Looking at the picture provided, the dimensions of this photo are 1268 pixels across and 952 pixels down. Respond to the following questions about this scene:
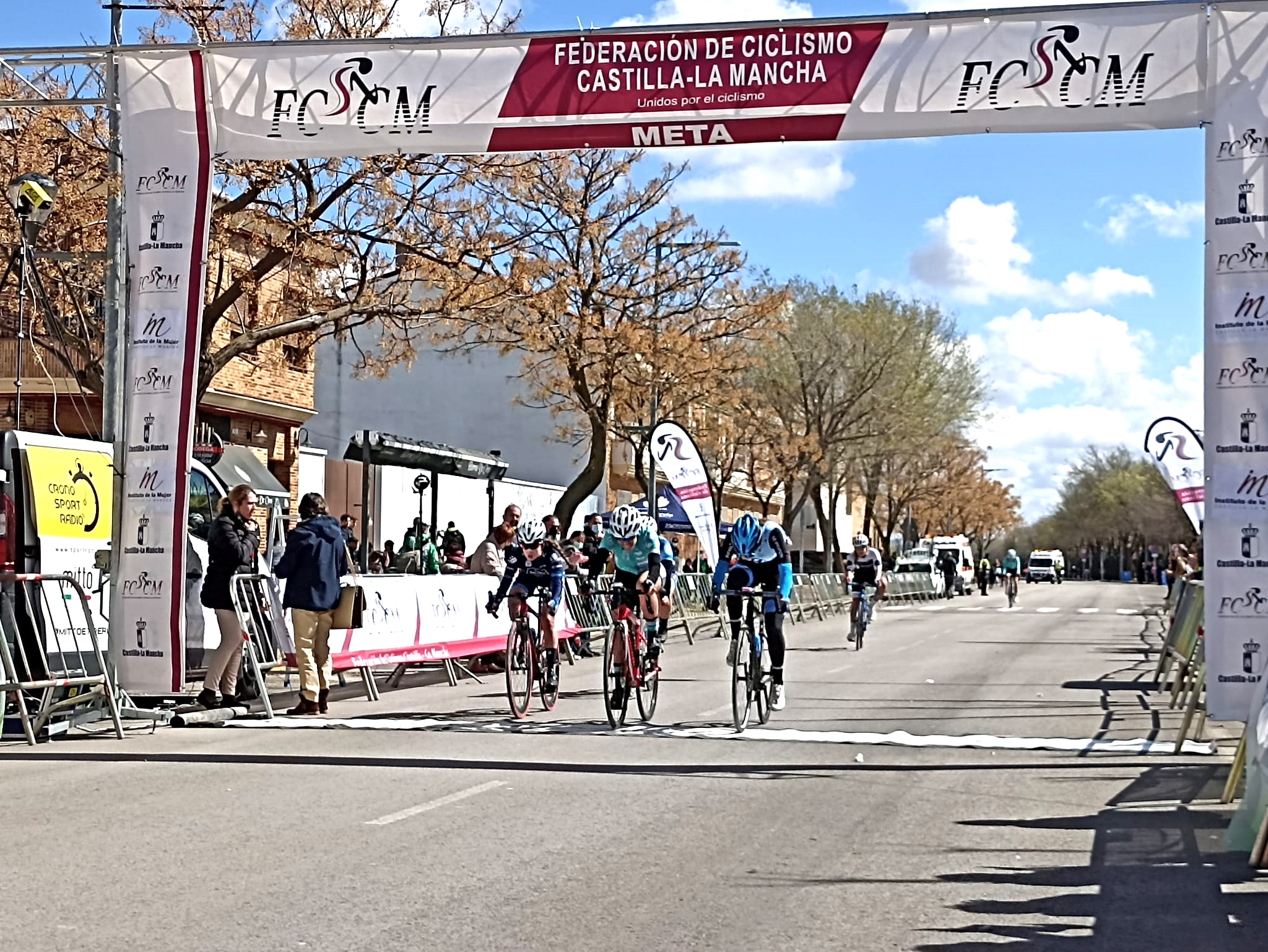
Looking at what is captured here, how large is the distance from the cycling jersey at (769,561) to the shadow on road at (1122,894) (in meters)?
4.42

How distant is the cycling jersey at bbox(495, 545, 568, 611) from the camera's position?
47.5 feet

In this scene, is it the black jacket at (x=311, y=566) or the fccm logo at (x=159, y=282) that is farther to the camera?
the black jacket at (x=311, y=566)

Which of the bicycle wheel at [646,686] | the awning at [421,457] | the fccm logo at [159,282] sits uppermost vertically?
the fccm logo at [159,282]

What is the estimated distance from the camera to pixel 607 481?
5462cm

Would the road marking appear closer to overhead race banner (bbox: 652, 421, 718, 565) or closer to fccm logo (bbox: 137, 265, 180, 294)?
fccm logo (bbox: 137, 265, 180, 294)

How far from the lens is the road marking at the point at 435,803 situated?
8.66 metres

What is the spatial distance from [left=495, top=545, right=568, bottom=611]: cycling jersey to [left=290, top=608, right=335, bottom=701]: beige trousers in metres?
1.70

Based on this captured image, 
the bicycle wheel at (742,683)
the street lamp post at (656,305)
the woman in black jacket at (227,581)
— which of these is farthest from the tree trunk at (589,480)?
the bicycle wheel at (742,683)

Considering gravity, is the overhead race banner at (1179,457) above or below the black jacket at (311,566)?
above

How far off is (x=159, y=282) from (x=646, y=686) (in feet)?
17.7

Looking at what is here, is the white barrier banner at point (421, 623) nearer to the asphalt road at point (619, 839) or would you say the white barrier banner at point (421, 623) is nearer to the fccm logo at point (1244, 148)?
the asphalt road at point (619, 839)

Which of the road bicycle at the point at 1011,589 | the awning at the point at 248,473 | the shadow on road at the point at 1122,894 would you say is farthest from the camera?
the road bicycle at the point at 1011,589

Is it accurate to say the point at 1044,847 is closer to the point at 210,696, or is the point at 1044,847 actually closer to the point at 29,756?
the point at 29,756

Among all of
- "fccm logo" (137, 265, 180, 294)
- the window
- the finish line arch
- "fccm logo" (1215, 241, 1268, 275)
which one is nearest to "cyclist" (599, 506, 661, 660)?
the finish line arch
